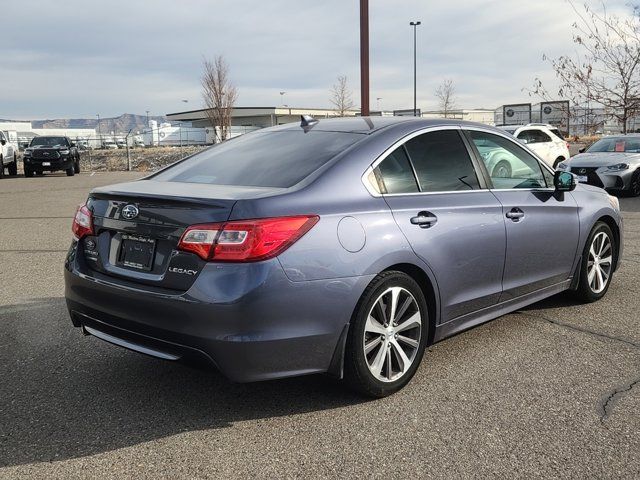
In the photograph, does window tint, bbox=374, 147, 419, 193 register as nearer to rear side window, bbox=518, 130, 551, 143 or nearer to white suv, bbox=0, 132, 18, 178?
rear side window, bbox=518, 130, 551, 143

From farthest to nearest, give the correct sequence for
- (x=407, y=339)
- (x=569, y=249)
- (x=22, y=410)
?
1. (x=569, y=249)
2. (x=407, y=339)
3. (x=22, y=410)

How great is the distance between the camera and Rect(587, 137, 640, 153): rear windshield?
14.0m

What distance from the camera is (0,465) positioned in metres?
2.76

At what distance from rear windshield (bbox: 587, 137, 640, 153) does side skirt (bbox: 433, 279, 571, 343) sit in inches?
420

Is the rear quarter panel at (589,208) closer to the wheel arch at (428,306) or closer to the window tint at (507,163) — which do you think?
the window tint at (507,163)

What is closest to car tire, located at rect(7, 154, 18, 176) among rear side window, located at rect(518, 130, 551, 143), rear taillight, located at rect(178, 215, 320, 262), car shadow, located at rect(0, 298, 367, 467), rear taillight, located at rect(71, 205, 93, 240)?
rear side window, located at rect(518, 130, 551, 143)

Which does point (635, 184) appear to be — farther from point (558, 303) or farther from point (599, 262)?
point (558, 303)

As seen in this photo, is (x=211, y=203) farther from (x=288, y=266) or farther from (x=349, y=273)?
(x=349, y=273)

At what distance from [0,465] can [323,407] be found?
158cm

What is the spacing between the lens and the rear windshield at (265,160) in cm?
346

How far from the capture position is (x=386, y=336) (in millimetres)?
3402

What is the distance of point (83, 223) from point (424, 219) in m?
1.99

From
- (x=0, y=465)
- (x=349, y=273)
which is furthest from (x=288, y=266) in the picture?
(x=0, y=465)

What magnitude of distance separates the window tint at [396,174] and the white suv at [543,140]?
1337cm
